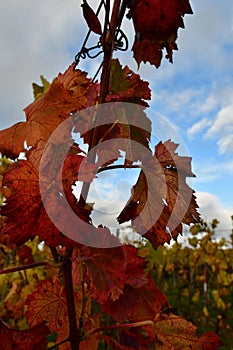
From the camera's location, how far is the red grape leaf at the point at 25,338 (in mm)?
836

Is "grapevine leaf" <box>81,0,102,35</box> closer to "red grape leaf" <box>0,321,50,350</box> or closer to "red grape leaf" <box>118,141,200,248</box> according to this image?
"red grape leaf" <box>118,141,200,248</box>

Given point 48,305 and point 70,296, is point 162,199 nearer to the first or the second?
point 70,296

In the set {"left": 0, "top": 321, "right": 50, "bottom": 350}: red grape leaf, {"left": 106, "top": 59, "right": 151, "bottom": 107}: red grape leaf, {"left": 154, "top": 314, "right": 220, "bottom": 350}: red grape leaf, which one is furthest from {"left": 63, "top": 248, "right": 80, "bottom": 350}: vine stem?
{"left": 106, "top": 59, "right": 151, "bottom": 107}: red grape leaf

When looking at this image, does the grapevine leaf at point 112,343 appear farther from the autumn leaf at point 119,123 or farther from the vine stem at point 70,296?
→ the autumn leaf at point 119,123

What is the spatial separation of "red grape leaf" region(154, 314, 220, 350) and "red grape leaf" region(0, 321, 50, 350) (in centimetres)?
23

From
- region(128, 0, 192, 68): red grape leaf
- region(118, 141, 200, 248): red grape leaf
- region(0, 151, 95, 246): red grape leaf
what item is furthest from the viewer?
region(128, 0, 192, 68): red grape leaf

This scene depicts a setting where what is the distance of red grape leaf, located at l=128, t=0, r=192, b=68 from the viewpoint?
88 cm

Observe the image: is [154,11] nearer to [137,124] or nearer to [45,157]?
[137,124]

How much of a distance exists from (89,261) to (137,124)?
29 centimetres

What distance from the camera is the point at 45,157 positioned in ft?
2.35

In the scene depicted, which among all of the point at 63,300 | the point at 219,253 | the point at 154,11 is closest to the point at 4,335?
the point at 63,300

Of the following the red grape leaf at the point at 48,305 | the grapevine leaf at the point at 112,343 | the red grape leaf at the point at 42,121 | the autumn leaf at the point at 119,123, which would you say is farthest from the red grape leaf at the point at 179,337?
the red grape leaf at the point at 42,121

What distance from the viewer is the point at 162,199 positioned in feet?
2.57

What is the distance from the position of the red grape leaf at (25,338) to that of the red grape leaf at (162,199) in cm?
28
